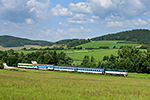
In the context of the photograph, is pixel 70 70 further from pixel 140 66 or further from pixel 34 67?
pixel 140 66

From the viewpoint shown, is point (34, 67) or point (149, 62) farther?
point (34, 67)

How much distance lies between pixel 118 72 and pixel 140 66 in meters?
25.4

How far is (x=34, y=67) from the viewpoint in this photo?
85750 millimetres

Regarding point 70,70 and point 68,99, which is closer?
point 68,99

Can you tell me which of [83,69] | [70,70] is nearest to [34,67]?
[70,70]

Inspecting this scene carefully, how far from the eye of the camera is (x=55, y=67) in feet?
259

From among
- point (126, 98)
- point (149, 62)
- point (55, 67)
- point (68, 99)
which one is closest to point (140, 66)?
point (149, 62)

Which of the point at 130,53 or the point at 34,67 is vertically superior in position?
the point at 130,53

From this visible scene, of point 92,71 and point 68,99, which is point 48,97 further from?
point 92,71

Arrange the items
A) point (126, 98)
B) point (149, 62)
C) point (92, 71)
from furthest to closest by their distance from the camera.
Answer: point (149, 62) < point (92, 71) < point (126, 98)

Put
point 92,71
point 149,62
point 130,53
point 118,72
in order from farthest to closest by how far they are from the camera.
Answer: point 130,53 → point 149,62 → point 92,71 → point 118,72

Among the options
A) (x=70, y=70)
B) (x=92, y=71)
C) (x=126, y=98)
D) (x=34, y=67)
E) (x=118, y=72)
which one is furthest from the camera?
(x=34, y=67)

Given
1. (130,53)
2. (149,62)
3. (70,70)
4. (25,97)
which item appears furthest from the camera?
(130,53)

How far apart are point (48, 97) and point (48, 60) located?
93116 millimetres
